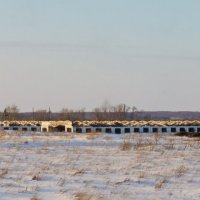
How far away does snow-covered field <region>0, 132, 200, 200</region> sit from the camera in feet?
27.4

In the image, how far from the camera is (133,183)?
9.41 metres

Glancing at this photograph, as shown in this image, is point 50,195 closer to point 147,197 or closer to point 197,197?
point 147,197

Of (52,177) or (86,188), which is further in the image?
(52,177)

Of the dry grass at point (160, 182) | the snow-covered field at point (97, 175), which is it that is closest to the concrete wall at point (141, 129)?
the snow-covered field at point (97, 175)

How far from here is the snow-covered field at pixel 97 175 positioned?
8.34 meters

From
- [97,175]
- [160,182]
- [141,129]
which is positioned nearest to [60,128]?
[141,129]

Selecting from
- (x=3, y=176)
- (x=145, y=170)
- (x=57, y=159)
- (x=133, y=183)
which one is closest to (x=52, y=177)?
(x=3, y=176)

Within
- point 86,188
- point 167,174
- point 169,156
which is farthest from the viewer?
point 169,156

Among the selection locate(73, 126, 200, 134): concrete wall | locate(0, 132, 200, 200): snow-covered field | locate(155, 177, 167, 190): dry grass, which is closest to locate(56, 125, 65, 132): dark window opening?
locate(73, 126, 200, 134): concrete wall

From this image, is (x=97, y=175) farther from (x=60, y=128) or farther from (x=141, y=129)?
(x=60, y=128)

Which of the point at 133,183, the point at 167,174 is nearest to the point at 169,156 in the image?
the point at 167,174

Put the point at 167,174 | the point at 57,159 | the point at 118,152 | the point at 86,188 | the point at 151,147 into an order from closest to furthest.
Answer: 1. the point at 86,188
2. the point at 167,174
3. the point at 57,159
4. the point at 118,152
5. the point at 151,147

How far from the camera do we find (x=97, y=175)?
10.3m

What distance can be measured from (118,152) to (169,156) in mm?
1621
